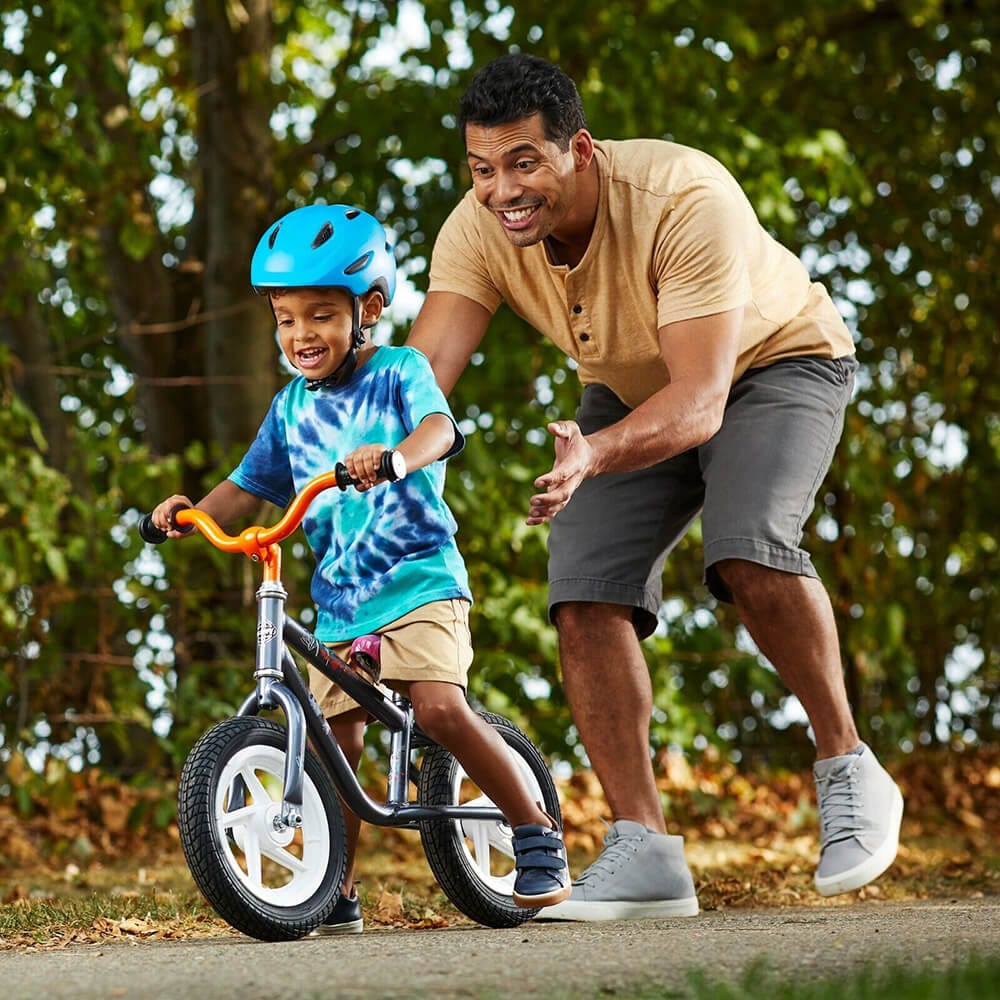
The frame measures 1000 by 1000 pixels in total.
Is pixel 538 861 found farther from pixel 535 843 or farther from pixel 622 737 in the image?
pixel 622 737

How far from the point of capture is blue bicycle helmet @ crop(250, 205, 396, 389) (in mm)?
3615

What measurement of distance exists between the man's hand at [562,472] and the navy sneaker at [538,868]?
2.54ft

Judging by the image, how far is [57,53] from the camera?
22.2ft

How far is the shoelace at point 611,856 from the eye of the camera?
12.9 ft

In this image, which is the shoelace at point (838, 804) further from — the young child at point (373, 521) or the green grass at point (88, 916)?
the green grass at point (88, 916)

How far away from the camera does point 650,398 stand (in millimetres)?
3664

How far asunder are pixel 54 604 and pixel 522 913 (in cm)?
395

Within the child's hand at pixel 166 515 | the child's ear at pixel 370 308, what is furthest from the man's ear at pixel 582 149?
the child's hand at pixel 166 515

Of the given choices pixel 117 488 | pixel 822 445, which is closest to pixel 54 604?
pixel 117 488

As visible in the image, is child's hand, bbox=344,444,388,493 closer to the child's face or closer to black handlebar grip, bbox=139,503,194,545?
the child's face

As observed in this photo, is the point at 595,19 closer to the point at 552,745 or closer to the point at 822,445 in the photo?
the point at 552,745

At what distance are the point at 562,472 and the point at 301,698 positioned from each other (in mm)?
758

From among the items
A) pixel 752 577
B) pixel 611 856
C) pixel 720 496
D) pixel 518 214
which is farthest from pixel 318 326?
pixel 611 856

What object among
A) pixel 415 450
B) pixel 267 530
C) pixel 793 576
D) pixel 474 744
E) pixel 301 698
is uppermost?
pixel 415 450
